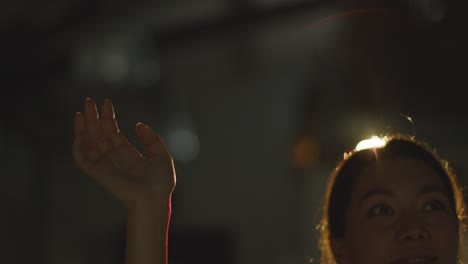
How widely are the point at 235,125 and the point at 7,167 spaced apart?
3.30 meters

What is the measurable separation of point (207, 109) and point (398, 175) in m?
8.49

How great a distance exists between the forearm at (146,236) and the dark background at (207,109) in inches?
104

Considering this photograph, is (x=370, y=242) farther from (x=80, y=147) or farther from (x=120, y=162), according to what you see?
(x=80, y=147)

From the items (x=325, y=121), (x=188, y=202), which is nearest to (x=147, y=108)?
(x=188, y=202)

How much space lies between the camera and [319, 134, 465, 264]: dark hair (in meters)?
2.47

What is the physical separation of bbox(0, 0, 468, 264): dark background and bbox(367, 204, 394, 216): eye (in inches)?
93.4

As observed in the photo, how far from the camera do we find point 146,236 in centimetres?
200

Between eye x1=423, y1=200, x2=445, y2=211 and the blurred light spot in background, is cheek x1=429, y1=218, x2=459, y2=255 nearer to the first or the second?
eye x1=423, y1=200, x2=445, y2=211

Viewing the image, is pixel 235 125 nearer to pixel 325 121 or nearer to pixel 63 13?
pixel 325 121

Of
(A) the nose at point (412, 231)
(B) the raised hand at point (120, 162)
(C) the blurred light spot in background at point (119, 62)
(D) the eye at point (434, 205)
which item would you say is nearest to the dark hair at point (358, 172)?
(D) the eye at point (434, 205)

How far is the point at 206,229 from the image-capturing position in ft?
33.2

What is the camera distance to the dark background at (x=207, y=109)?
5840 mm

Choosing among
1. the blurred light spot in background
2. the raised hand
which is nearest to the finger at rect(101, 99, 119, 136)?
the raised hand

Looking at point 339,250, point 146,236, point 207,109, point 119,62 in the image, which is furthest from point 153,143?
point 207,109
